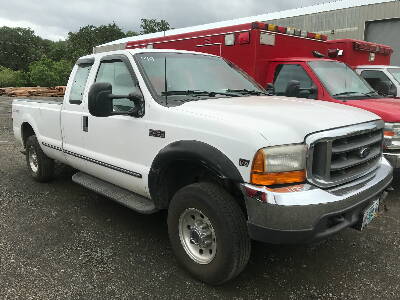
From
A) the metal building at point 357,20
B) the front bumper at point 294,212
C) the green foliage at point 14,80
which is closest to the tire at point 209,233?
the front bumper at point 294,212

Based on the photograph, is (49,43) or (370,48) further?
Answer: (49,43)

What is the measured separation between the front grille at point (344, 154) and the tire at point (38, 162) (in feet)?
13.3

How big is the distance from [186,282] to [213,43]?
523cm

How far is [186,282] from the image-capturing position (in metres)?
3.05

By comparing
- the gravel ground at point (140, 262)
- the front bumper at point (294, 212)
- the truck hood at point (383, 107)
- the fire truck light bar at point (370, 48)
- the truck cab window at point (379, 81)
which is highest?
the fire truck light bar at point (370, 48)

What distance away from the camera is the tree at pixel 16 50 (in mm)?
74625

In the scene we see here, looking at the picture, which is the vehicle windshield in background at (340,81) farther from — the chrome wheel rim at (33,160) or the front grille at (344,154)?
the chrome wheel rim at (33,160)

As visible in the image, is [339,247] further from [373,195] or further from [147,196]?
[147,196]

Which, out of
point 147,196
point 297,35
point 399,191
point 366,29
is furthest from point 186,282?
point 366,29

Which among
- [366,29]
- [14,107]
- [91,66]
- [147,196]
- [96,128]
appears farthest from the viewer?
[366,29]

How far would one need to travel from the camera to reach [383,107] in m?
5.21

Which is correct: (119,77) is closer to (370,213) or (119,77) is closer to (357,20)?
(370,213)

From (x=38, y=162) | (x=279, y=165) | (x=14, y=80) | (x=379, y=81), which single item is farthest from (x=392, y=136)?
(x=14, y=80)

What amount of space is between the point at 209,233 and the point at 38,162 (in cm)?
347
